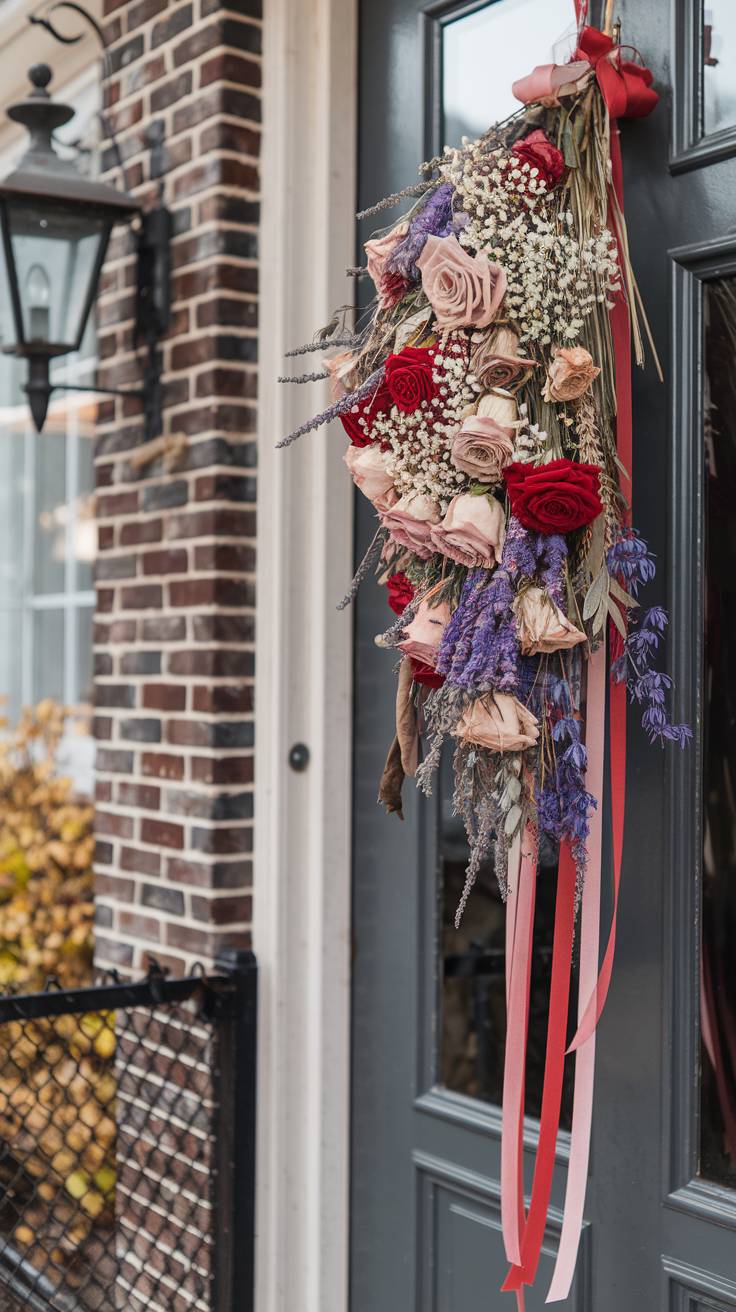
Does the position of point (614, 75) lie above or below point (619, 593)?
above

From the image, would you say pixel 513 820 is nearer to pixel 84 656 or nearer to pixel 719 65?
pixel 719 65

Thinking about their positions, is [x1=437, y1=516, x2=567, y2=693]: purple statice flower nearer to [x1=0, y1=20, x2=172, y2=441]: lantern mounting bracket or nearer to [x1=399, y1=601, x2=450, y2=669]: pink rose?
[x1=399, y1=601, x2=450, y2=669]: pink rose

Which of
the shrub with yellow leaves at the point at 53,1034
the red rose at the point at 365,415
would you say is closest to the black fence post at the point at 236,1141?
the shrub with yellow leaves at the point at 53,1034

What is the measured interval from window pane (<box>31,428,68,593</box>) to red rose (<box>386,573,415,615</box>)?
2.42 meters

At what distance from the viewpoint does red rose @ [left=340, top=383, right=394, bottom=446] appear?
5.29 ft

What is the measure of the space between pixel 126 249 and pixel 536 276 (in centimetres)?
133

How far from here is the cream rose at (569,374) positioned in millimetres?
1462

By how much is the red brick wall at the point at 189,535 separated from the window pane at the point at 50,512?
1.42m

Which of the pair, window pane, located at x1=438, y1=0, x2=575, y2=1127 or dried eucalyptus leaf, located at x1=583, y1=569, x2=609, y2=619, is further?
window pane, located at x1=438, y1=0, x2=575, y2=1127

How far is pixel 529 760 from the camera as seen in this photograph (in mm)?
1457

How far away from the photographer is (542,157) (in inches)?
61.6

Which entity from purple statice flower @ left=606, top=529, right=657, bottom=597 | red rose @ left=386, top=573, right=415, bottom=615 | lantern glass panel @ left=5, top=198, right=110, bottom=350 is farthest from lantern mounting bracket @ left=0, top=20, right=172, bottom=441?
purple statice flower @ left=606, top=529, right=657, bottom=597

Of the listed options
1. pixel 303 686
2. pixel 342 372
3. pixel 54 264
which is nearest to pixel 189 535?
pixel 303 686

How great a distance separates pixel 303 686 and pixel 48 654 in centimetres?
191
